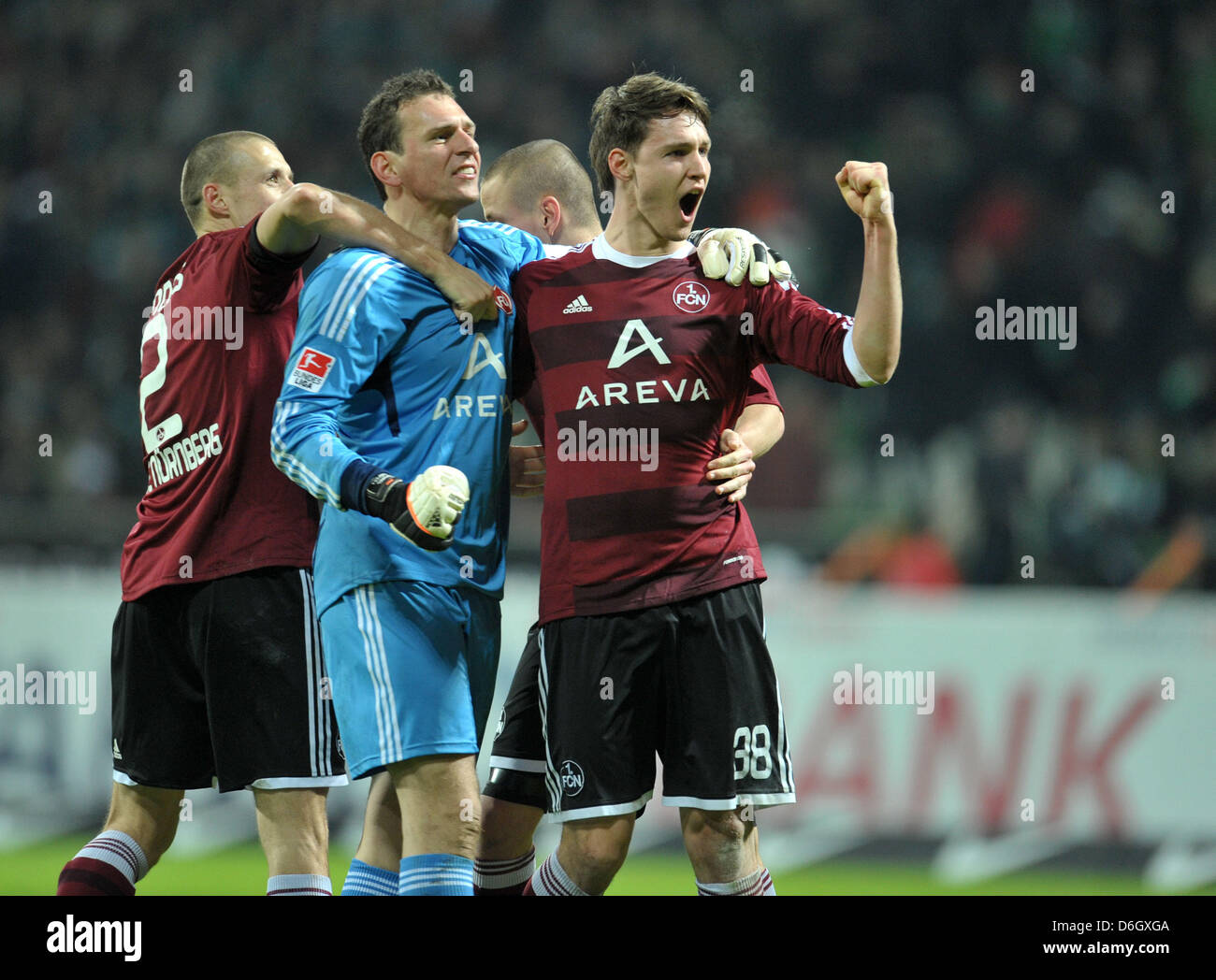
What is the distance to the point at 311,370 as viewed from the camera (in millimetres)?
3266

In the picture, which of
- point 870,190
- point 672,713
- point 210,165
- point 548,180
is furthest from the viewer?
point 548,180

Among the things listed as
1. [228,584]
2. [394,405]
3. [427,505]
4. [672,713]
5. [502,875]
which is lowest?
[502,875]

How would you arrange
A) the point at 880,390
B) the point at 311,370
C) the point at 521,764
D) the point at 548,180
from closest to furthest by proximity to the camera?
the point at 311,370
the point at 521,764
the point at 548,180
the point at 880,390

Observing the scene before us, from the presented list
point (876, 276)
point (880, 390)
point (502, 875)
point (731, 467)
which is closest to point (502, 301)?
point (731, 467)

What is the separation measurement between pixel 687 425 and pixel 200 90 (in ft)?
24.0

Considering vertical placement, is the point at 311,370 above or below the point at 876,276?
below

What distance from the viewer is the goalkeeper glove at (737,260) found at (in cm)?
344

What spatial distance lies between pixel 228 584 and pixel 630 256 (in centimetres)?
128

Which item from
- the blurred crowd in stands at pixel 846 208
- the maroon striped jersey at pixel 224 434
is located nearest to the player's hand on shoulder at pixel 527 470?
the maroon striped jersey at pixel 224 434

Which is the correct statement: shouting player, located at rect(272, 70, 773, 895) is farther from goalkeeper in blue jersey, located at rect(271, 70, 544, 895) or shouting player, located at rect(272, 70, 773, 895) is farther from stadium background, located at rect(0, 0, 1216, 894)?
stadium background, located at rect(0, 0, 1216, 894)

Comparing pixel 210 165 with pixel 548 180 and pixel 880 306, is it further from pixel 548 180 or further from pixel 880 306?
pixel 880 306

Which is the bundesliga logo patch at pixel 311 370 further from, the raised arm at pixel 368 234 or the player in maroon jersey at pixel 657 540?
the player in maroon jersey at pixel 657 540

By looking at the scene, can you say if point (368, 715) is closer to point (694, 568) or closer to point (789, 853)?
point (694, 568)

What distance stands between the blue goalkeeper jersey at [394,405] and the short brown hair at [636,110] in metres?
0.50
